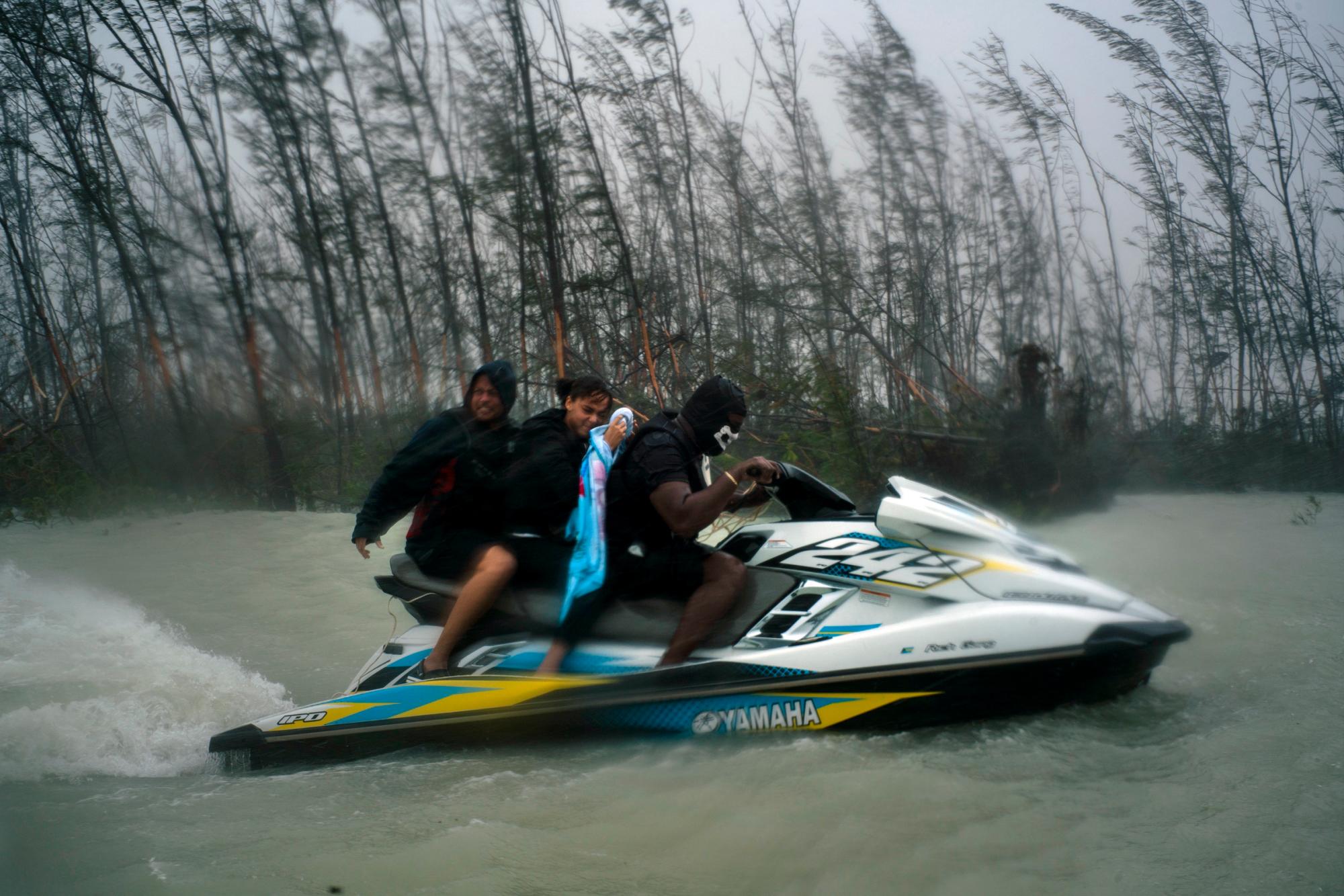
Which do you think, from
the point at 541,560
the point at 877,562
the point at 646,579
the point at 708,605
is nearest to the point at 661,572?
the point at 646,579

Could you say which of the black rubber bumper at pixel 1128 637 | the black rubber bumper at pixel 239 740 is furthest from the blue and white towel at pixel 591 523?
the black rubber bumper at pixel 1128 637

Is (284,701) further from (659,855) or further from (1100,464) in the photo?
(1100,464)

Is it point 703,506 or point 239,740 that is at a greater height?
point 703,506

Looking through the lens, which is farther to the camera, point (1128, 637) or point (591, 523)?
point (591, 523)

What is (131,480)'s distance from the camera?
5.55 metres

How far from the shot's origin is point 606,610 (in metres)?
2.86

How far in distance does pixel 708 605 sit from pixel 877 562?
0.52 meters

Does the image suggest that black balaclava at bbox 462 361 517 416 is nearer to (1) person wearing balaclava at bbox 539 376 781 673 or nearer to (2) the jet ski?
(1) person wearing balaclava at bbox 539 376 781 673

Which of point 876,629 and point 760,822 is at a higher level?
point 876,629

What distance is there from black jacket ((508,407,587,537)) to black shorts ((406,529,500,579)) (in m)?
0.12

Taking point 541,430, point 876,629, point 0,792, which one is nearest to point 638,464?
point 541,430

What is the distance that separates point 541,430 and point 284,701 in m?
1.97

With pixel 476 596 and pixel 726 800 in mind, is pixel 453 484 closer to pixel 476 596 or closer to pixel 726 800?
pixel 476 596

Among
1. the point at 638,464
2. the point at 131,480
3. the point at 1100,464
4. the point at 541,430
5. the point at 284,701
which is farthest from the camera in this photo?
the point at 1100,464
